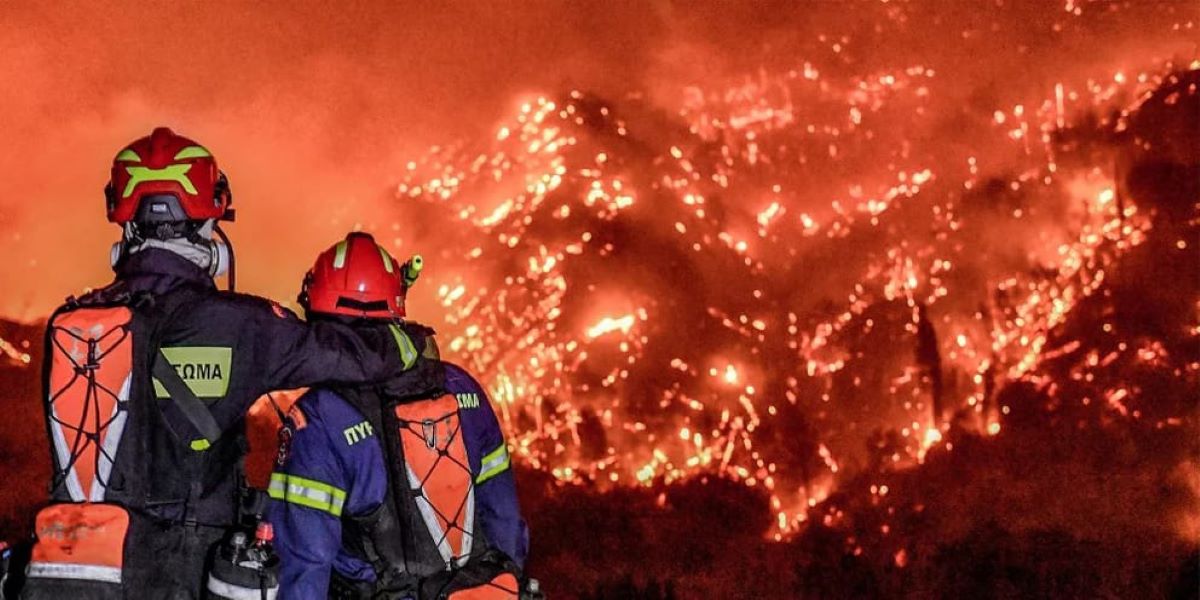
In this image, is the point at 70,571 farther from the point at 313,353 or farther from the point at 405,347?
the point at 405,347

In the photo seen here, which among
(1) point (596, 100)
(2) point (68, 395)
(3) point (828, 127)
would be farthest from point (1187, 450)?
(2) point (68, 395)

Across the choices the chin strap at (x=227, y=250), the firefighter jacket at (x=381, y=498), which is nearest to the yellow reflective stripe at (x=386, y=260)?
the firefighter jacket at (x=381, y=498)

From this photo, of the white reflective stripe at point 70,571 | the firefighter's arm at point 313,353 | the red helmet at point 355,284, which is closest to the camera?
the white reflective stripe at point 70,571

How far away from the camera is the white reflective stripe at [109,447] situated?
4.71 m

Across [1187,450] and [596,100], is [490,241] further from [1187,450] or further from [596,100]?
[1187,450]

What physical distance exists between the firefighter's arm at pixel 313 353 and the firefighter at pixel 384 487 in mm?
192

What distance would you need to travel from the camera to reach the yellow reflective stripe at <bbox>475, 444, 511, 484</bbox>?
5.97m

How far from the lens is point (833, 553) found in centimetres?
1828

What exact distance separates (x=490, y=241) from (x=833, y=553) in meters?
6.56

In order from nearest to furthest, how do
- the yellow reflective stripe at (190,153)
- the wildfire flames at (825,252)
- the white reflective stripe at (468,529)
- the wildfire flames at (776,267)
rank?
the yellow reflective stripe at (190,153)
the white reflective stripe at (468,529)
the wildfire flames at (825,252)
the wildfire flames at (776,267)

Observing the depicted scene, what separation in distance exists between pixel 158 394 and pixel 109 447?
254 mm

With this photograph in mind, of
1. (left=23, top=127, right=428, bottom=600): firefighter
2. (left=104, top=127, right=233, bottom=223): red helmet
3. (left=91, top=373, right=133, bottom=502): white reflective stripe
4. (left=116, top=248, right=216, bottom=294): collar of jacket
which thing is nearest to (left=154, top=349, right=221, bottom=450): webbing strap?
(left=23, top=127, right=428, bottom=600): firefighter

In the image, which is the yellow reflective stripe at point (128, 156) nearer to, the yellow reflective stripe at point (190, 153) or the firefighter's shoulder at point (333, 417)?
the yellow reflective stripe at point (190, 153)

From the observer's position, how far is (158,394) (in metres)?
4.76
